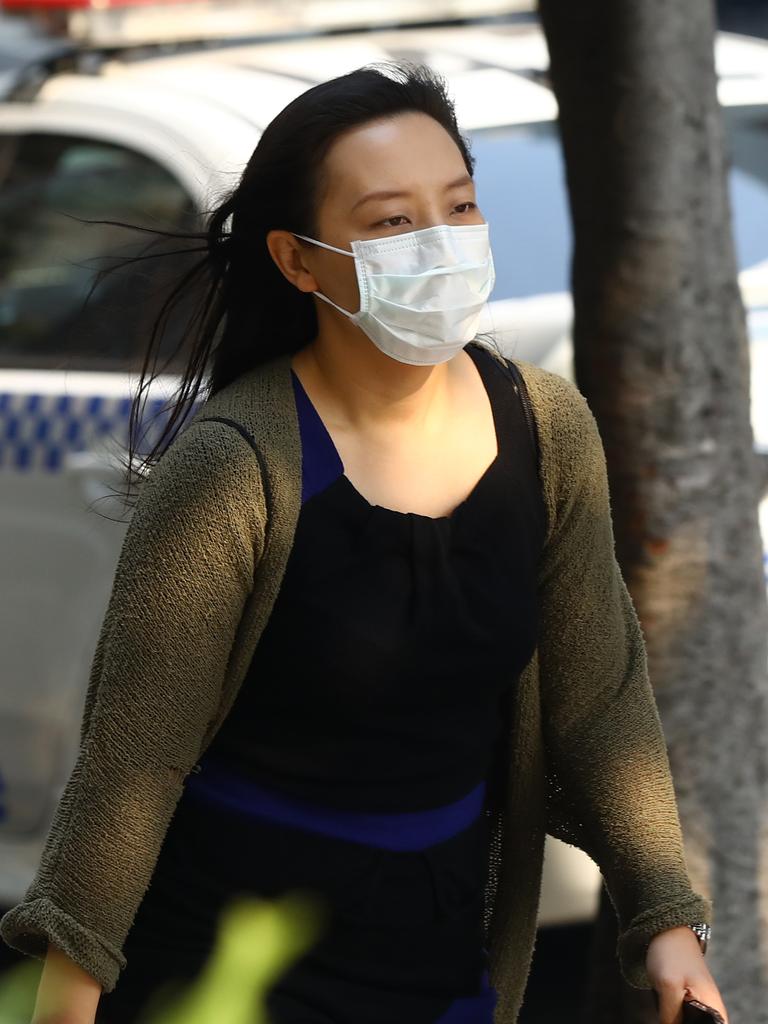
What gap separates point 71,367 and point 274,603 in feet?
5.58

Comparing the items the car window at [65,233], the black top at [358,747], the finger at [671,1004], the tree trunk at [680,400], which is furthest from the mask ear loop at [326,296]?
the car window at [65,233]

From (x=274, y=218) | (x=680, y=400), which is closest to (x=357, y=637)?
(x=274, y=218)

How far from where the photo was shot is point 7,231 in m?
3.62

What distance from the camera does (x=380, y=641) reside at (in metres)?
1.74

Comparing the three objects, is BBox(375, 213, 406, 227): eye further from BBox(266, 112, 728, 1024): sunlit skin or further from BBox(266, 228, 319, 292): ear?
BBox(266, 228, 319, 292): ear

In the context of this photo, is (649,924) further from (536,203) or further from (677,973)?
(536,203)

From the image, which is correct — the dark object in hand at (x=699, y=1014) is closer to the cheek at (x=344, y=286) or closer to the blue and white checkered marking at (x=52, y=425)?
the cheek at (x=344, y=286)

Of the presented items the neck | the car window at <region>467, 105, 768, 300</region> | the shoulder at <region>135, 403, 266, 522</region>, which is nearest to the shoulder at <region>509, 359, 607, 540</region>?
the neck

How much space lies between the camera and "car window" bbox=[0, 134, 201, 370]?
3.35 m

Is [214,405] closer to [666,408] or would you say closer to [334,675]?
[334,675]

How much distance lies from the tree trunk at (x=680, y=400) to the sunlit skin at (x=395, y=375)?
50 cm

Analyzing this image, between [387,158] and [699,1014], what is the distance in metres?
1.01

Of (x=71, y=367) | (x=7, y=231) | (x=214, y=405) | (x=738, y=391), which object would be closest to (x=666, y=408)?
(x=738, y=391)

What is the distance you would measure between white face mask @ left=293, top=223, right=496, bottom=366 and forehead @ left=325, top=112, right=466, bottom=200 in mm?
59
